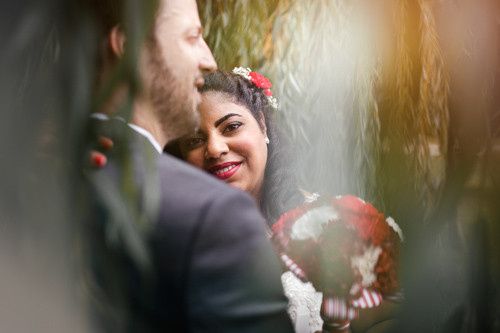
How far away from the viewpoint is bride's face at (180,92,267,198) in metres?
0.57

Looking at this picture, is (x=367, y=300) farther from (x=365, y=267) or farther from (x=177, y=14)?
(x=177, y=14)

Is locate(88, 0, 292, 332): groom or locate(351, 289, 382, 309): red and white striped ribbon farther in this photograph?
locate(351, 289, 382, 309): red and white striped ribbon

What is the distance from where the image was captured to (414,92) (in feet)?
2.11

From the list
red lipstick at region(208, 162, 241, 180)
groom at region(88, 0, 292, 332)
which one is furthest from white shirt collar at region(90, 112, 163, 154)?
red lipstick at region(208, 162, 241, 180)

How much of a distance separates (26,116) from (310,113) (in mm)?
303

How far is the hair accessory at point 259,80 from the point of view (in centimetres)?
64

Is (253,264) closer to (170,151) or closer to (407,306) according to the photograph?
(170,151)

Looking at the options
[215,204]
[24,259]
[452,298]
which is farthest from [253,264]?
[452,298]

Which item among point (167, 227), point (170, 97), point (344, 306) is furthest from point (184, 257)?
point (344, 306)

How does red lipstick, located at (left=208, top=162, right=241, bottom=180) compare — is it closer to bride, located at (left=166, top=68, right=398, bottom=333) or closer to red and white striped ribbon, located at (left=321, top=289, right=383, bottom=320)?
bride, located at (left=166, top=68, right=398, bottom=333)

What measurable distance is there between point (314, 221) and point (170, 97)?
22cm

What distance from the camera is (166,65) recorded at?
0.47 metres

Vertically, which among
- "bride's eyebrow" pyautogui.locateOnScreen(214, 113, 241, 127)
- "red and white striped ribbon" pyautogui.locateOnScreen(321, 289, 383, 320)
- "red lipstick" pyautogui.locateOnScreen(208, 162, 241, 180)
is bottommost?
"red and white striped ribbon" pyautogui.locateOnScreen(321, 289, 383, 320)

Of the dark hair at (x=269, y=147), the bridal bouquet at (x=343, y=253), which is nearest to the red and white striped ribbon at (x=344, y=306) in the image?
the bridal bouquet at (x=343, y=253)
